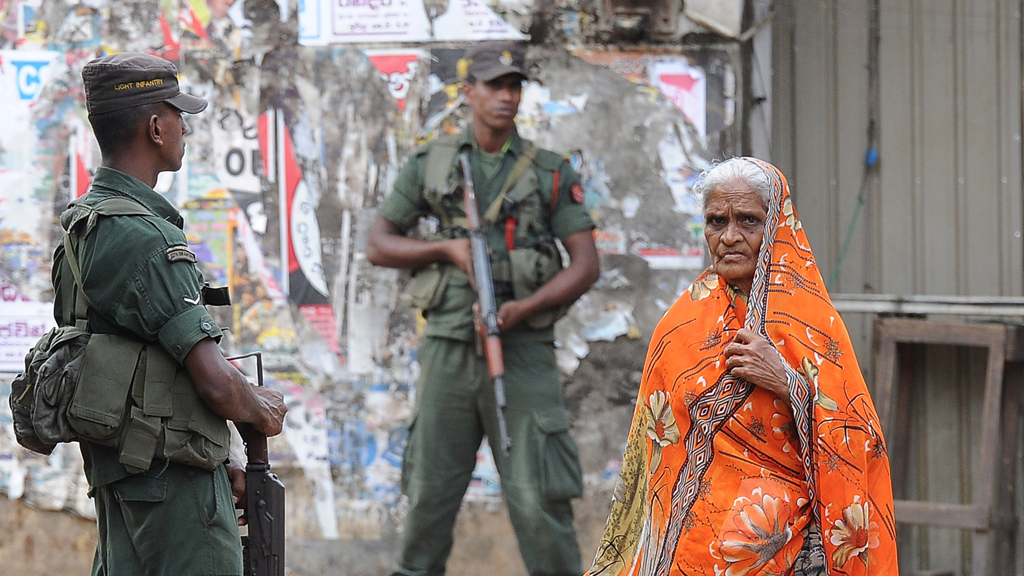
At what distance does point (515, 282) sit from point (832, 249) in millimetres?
1669

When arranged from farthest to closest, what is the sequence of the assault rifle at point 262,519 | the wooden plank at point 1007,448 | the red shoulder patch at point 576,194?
the wooden plank at point 1007,448 < the red shoulder patch at point 576,194 < the assault rifle at point 262,519

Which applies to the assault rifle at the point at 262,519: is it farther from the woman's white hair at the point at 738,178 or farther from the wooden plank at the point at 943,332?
the wooden plank at the point at 943,332

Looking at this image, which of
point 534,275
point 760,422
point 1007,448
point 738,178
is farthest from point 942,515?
point 738,178

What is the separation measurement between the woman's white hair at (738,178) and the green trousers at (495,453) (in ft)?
6.33

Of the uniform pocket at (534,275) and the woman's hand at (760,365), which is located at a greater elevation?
the woman's hand at (760,365)

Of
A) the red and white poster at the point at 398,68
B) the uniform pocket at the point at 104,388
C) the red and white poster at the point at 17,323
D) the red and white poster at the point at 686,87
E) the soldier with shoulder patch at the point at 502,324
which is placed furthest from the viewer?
the red and white poster at the point at 17,323

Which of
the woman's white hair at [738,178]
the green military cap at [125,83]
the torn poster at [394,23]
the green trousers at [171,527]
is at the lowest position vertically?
the green trousers at [171,527]

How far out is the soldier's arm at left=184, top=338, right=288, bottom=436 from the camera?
2.91m

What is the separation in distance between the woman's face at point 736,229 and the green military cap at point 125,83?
139 cm

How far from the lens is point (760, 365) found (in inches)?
112

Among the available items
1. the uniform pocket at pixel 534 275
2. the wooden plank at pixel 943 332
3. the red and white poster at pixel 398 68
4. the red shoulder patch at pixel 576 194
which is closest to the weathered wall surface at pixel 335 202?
the red and white poster at pixel 398 68

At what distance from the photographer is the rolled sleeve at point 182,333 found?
9.43 feet

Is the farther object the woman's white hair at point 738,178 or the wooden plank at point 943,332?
the wooden plank at point 943,332

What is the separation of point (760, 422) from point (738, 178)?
0.61 m
